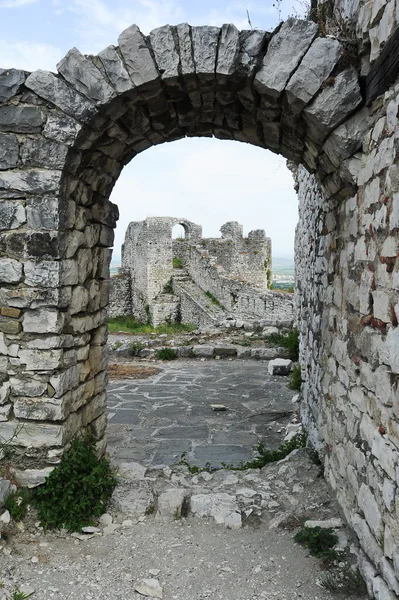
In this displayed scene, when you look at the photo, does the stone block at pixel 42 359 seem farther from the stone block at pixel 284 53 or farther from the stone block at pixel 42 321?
the stone block at pixel 284 53

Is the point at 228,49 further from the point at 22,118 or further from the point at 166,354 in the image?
the point at 166,354

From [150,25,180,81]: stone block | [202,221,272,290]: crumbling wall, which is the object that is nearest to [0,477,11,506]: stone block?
[150,25,180,81]: stone block

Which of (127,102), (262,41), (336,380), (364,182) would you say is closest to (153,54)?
(127,102)

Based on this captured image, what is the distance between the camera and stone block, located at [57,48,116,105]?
337 centimetres

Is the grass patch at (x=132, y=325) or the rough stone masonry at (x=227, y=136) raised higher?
the rough stone masonry at (x=227, y=136)

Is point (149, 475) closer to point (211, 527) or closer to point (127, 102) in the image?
point (211, 527)

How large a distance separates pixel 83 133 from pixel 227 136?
4.75 feet

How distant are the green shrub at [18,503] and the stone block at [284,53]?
332 centimetres

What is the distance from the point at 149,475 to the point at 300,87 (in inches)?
137

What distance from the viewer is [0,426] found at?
12.0 feet

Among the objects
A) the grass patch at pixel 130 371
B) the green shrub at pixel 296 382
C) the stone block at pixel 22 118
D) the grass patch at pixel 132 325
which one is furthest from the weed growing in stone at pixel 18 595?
the grass patch at pixel 132 325

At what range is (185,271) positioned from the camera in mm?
25453

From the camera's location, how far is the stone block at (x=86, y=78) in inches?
132

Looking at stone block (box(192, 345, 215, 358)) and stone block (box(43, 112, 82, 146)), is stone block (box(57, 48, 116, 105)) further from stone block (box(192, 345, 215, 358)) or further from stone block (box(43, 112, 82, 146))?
stone block (box(192, 345, 215, 358))
